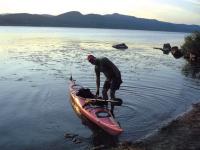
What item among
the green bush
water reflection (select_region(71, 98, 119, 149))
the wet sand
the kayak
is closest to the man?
the kayak

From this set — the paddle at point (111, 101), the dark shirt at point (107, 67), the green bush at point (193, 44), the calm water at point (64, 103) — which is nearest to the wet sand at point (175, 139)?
the calm water at point (64, 103)

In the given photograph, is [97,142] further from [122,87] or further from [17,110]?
[122,87]

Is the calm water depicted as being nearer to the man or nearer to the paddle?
the paddle

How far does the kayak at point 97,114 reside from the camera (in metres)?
16.4

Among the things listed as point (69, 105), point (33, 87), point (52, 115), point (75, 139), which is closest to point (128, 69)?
point (33, 87)

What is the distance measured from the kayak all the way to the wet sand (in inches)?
57.6

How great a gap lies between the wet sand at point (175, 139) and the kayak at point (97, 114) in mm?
1463

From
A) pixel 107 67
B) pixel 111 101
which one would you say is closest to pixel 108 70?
pixel 107 67

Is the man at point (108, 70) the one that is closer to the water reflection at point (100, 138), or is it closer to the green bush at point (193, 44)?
the water reflection at point (100, 138)

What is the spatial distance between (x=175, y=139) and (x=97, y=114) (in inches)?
172

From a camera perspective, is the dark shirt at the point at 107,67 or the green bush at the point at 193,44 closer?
the dark shirt at the point at 107,67

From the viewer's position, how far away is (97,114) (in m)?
17.8

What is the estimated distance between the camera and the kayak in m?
16.4

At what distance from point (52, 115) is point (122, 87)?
9.28 metres
